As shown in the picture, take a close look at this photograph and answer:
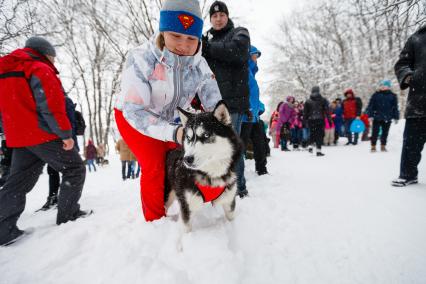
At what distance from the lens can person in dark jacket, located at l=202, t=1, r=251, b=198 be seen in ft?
9.06

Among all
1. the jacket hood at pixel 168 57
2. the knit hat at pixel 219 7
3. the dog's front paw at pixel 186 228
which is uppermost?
the knit hat at pixel 219 7

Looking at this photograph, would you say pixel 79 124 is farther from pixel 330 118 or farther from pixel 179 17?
pixel 330 118

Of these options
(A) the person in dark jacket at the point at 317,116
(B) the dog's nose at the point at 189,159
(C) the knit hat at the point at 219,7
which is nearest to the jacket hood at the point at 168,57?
(B) the dog's nose at the point at 189,159

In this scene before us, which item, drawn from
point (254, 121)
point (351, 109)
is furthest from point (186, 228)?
point (351, 109)

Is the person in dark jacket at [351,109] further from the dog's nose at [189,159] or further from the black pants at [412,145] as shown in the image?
the dog's nose at [189,159]

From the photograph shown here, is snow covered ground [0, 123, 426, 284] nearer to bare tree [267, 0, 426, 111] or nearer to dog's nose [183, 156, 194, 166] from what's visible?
dog's nose [183, 156, 194, 166]

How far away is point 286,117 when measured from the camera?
936 cm

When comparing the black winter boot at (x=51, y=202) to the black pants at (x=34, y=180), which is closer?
the black pants at (x=34, y=180)

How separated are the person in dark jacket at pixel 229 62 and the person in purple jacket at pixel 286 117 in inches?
264

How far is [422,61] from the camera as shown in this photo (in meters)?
2.84

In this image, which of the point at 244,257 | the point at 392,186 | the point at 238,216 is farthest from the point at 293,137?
the point at 244,257

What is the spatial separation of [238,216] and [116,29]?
10626 millimetres

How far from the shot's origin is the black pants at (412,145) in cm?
296

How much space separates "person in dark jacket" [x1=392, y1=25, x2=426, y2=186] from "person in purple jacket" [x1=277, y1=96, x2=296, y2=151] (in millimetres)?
5968
